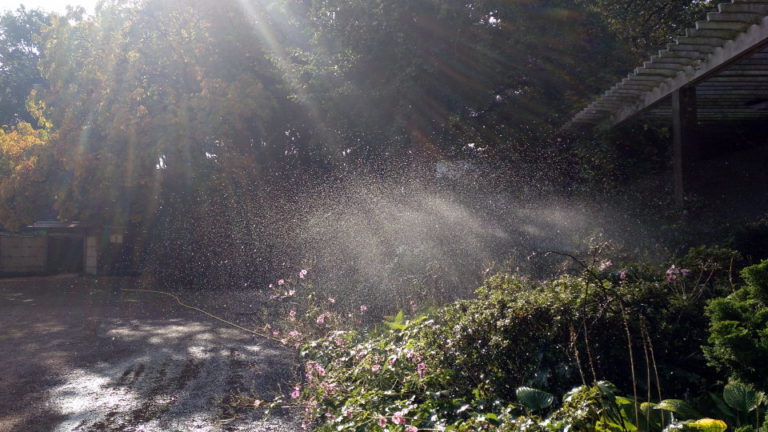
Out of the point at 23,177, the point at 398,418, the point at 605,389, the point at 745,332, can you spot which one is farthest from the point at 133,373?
the point at 23,177

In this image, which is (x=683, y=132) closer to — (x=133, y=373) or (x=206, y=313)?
(x=133, y=373)

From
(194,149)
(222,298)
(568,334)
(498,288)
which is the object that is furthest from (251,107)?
(568,334)

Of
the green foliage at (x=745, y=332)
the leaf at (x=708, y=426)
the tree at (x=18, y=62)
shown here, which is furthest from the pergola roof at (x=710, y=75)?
the tree at (x=18, y=62)

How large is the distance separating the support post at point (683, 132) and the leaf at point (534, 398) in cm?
623

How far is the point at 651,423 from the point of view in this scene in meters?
3.08

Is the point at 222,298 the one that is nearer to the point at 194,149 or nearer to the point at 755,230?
the point at 194,149

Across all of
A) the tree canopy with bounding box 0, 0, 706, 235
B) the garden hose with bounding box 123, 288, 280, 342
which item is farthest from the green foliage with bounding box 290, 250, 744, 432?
the tree canopy with bounding box 0, 0, 706, 235

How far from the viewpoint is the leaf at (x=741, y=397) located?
9.38 ft

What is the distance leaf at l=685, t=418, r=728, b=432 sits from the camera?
2.65 meters

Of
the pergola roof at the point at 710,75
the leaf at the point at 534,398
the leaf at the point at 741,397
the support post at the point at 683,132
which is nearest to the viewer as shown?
the leaf at the point at 741,397

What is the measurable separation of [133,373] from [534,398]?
4.79 meters

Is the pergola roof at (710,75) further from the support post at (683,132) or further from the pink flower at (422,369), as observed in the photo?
the pink flower at (422,369)

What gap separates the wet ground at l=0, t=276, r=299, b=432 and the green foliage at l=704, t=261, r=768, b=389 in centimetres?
300

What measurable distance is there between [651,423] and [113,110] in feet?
57.0
